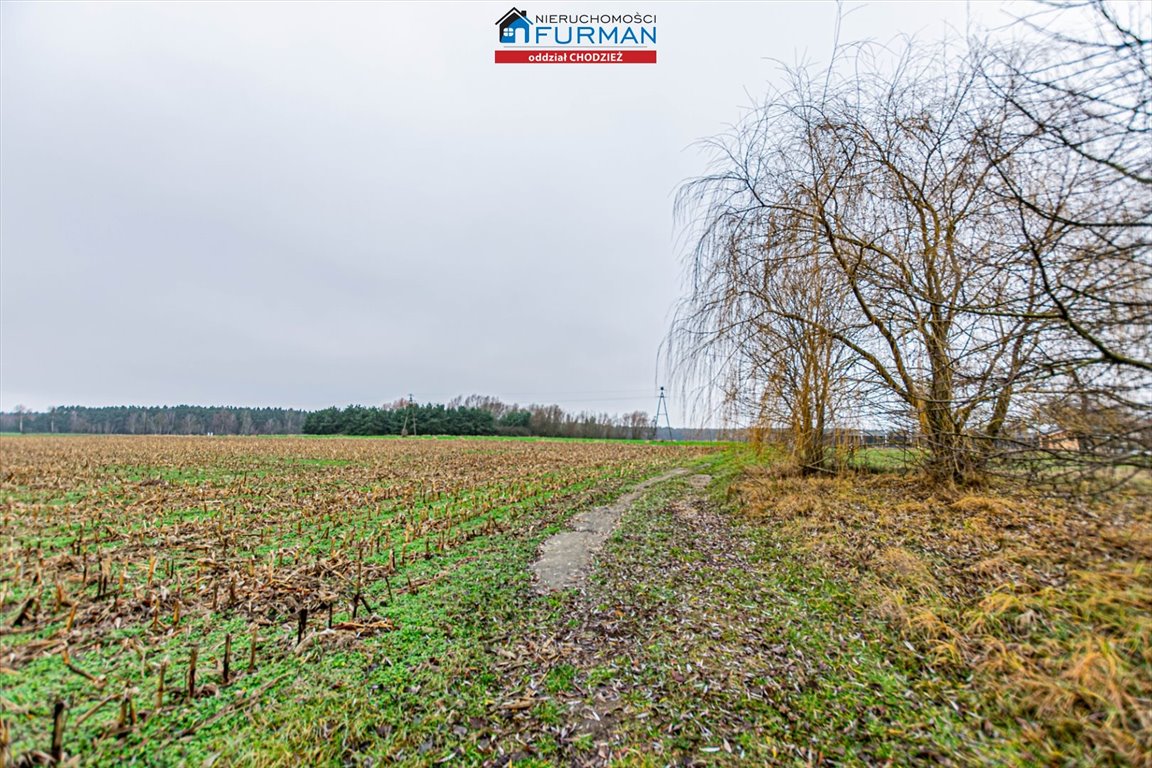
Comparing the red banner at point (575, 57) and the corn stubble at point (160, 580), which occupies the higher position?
the red banner at point (575, 57)

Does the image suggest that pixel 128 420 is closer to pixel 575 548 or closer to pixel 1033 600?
pixel 575 548

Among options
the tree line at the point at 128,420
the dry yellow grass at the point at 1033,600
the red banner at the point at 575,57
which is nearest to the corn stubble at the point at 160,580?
the tree line at the point at 128,420

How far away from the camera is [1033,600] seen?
3.57 m

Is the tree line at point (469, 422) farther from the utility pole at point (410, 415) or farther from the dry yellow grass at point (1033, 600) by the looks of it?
the dry yellow grass at point (1033, 600)

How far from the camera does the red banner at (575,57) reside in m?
8.28

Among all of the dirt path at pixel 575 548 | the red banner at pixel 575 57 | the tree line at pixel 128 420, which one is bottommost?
the dirt path at pixel 575 548

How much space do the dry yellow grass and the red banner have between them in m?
9.30

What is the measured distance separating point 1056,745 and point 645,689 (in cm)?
254

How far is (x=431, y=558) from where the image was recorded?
6602 mm

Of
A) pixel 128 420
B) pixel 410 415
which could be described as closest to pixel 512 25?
pixel 128 420

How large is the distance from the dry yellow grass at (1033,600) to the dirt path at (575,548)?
11.2ft

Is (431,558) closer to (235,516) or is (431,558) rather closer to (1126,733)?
(235,516)

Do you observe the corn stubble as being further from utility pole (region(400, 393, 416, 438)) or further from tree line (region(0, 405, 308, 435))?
utility pole (region(400, 393, 416, 438))

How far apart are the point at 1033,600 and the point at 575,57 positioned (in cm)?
1024
